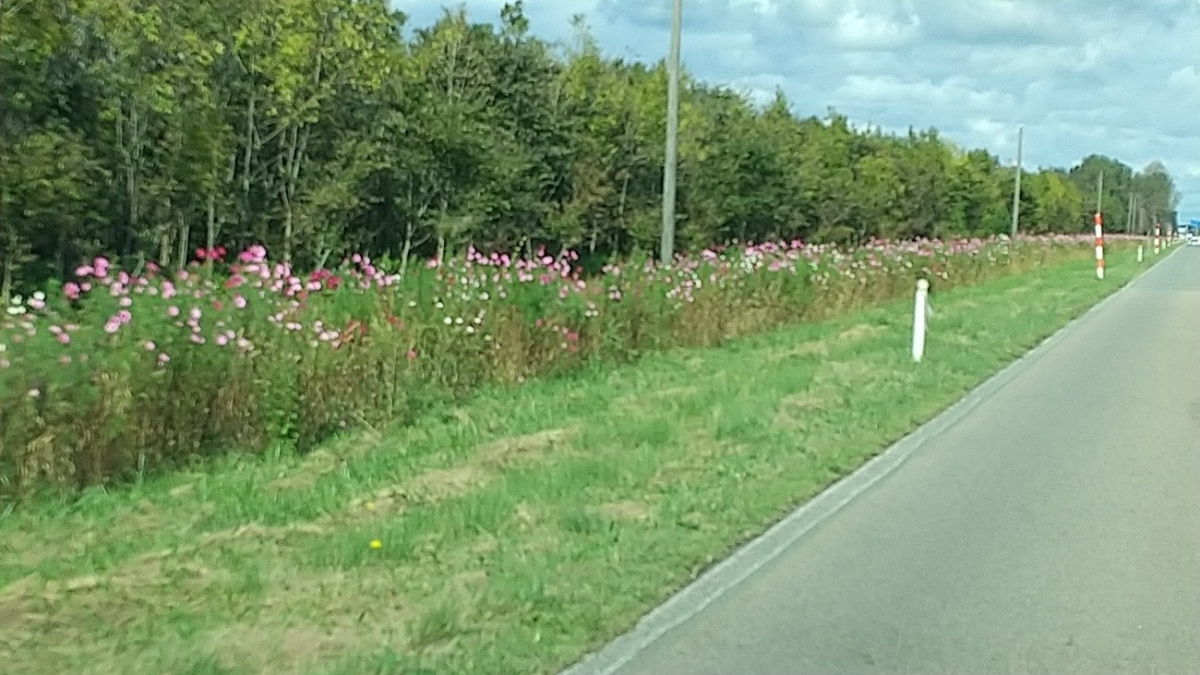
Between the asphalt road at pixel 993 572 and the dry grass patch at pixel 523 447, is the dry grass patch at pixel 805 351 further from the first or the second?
the dry grass patch at pixel 523 447

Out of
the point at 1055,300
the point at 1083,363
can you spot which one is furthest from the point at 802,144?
the point at 1083,363

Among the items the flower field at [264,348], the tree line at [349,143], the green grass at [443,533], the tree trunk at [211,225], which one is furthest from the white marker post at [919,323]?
the tree trunk at [211,225]

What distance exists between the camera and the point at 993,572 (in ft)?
25.7

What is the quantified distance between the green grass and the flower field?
0.38 m

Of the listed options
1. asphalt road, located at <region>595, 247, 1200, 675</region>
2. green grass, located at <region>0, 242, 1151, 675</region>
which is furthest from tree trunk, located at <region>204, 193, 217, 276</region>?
asphalt road, located at <region>595, 247, 1200, 675</region>

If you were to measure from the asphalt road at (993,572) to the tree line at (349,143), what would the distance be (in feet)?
45.3

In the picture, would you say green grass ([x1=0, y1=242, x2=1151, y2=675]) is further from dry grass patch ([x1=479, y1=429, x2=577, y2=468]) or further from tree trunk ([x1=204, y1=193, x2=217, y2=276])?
tree trunk ([x1=204, y1=193, x2=217, y2=276])

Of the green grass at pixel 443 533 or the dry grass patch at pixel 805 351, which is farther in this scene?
the dry grass patch at pixel 805 351

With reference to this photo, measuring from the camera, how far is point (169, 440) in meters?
10.7

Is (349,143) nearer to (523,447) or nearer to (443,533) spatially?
(523,447)

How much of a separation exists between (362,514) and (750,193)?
50.8m

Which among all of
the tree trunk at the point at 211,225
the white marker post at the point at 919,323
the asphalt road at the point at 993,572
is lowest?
the asphalt road at the point at 993,572

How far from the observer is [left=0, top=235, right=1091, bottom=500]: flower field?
31.4ft

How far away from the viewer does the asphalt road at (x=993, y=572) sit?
628 centimetres
